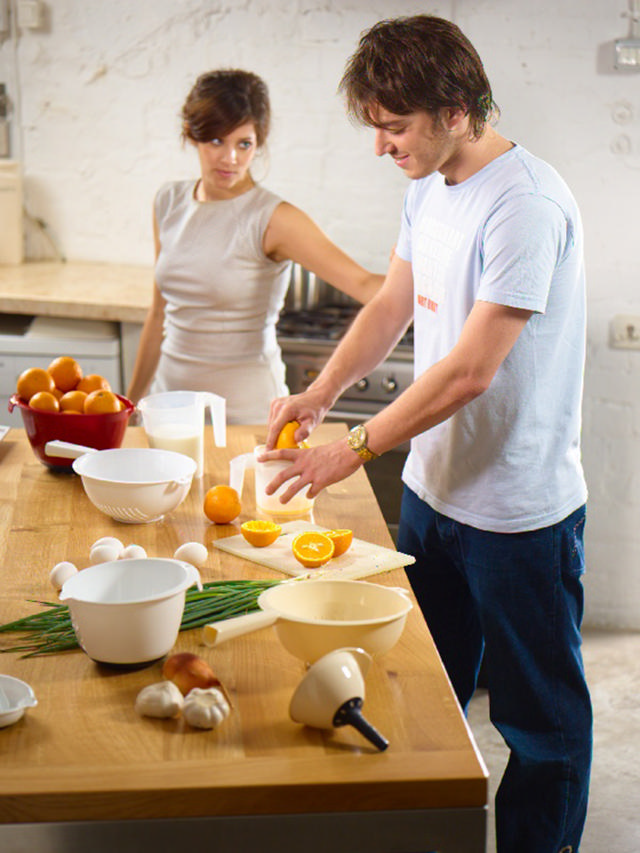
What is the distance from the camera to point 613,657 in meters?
3.65

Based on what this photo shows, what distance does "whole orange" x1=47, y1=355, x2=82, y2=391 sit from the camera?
2.25 metres

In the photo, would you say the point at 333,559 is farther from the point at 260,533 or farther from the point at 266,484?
the point at 266,484

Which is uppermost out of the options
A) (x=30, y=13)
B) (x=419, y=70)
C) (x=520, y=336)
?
(x=30, y=13)

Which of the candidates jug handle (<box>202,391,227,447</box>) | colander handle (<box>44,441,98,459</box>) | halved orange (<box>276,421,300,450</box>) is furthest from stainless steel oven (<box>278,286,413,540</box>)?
colander handle (<box>44,441,98,459</box>)

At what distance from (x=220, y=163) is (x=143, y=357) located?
606mm

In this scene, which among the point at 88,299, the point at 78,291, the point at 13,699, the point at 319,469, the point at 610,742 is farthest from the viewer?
the point at 78,291

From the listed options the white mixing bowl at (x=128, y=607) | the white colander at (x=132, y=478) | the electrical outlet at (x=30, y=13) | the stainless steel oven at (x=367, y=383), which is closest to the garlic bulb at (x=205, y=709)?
the white mixing bowl at (x=128, y=607)

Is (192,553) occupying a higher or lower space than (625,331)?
lower

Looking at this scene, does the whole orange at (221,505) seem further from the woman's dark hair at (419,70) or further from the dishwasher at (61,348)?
the dishwasher at (61,348)

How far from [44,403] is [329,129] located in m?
2.13

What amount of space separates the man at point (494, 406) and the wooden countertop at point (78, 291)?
60.8 inches

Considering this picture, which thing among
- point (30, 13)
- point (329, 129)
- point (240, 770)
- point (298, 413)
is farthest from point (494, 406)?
point (30, 13)

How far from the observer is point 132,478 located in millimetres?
2008

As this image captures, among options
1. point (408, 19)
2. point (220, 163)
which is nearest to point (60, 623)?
point (408, 19)
